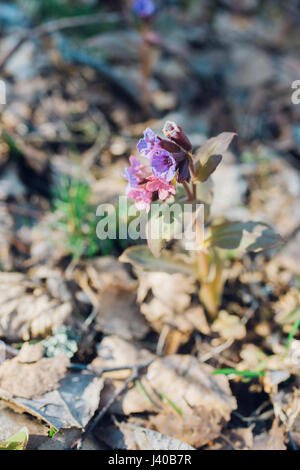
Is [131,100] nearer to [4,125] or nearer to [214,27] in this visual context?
[4,125]

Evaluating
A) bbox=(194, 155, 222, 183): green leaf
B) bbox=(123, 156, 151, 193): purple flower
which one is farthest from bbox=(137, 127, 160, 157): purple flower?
bbox=(194, 155, 222, 183): green leaf

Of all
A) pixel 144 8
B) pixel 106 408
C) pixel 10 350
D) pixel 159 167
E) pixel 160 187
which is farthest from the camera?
pixel 144 8

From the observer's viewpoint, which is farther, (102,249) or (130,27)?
(130,27)

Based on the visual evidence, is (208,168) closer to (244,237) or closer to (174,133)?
(174,133)

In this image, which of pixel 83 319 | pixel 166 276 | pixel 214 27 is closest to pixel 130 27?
pixel 214 27

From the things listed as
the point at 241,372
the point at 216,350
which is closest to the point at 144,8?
the point at 216,350

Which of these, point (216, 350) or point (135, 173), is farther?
point (216, 350)
